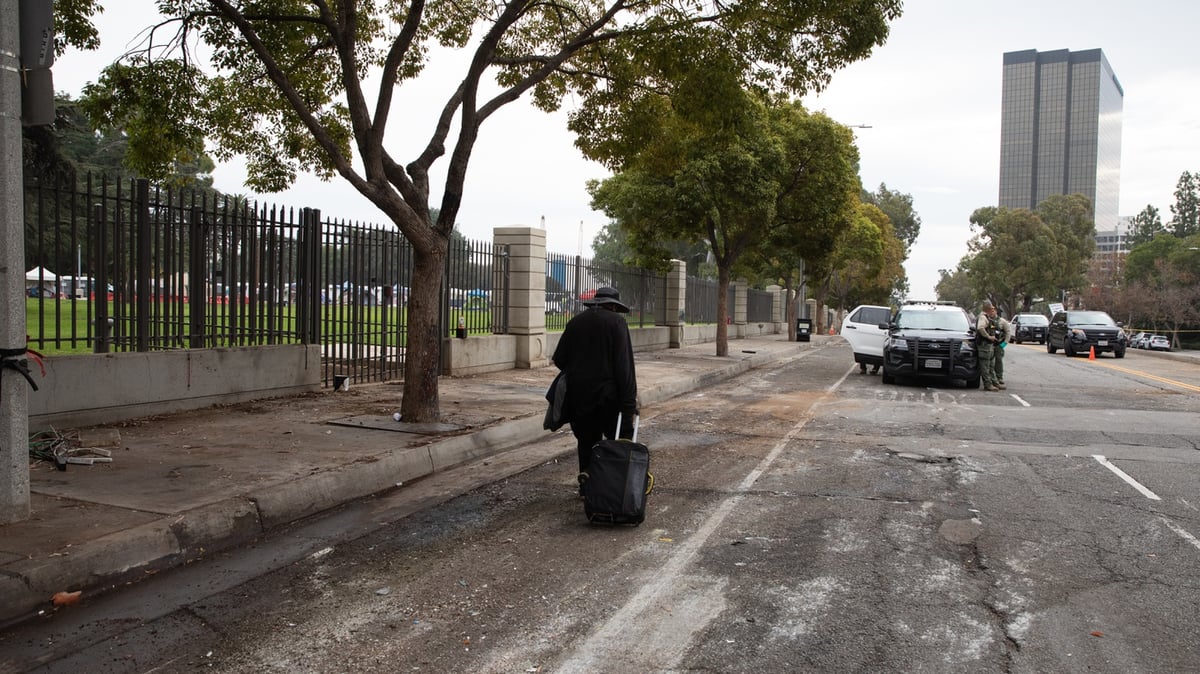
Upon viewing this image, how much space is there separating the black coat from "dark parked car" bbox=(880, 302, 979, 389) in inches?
491

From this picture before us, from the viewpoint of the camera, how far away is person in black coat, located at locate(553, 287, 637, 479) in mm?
6574

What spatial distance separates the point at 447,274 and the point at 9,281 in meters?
10.2

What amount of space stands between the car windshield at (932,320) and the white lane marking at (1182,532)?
39.2ft

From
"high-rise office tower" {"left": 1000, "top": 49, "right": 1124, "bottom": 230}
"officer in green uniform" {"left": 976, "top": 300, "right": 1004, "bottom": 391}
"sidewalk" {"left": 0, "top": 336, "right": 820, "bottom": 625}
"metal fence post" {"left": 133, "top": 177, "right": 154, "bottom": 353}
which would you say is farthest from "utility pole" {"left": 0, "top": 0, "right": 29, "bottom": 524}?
"high-rise office tower" {"left": 1000, "top": 49, "right": 1124, "bottom": 230}

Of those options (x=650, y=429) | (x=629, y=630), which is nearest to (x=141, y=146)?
(x=650, y=429)

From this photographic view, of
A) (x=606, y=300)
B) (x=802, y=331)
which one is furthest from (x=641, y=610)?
(x=802, y=331)

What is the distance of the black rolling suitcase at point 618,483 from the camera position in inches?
244

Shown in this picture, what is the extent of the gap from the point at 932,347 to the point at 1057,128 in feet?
550

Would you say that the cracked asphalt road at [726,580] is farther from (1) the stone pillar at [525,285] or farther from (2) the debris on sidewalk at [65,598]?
(1) the stone pillar at [525,285]

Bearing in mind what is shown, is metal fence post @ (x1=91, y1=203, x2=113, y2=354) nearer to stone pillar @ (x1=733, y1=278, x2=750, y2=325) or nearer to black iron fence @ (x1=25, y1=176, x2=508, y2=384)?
black iron fence @ (x1=25, y1=176, x2=508, y2=384)

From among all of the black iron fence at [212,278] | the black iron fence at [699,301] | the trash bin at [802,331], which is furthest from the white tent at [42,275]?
A: the trash bin at [802,331]

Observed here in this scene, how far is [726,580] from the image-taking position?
5.11 metres

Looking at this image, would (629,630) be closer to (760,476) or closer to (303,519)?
(303,519)

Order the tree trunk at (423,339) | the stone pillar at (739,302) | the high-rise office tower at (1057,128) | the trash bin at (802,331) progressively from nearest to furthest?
the tree trunk at (423,339) → the stone pillar at (739,302) → the trash bin at (802,331) → the high-rise office tower at (1057,128)
